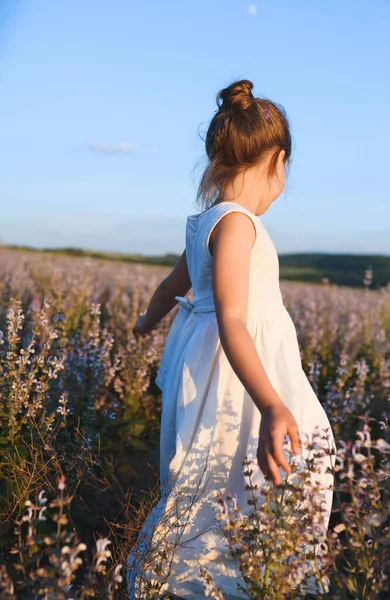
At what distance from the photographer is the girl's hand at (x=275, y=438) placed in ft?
5.61

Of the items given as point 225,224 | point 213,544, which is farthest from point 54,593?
point 225,224

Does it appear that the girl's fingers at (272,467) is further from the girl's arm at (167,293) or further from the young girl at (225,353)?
the girl's arm at (167,293)

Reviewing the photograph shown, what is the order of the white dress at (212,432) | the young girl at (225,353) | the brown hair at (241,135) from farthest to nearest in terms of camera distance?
the brown hair at (241,135) < the white dress at (212,432) < the young girl at (225,353)

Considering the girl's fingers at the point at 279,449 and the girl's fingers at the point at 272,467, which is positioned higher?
the girl's fingers at the point at 279,449

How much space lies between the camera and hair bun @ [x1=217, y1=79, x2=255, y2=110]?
95.7 inches

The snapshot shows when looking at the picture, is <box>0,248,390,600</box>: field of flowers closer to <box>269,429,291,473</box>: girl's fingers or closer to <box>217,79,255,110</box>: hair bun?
<box>269,429,291,473</box>: girl's fingers

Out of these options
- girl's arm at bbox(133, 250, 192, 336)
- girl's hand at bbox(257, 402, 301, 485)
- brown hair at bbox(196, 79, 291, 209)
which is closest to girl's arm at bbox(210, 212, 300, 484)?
girl's hand at bbox(257, 402, 301, 485)

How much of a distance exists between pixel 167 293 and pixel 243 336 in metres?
1.08

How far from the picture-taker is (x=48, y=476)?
2.69 m

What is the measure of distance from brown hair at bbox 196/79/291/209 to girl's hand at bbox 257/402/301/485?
1048 mm

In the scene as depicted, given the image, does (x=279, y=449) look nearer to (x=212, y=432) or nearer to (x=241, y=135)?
(x=212, y=432)

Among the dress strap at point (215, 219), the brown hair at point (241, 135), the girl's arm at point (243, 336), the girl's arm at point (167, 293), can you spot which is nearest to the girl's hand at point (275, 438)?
the girl's arm at point (243, 336)

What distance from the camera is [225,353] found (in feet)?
6.46

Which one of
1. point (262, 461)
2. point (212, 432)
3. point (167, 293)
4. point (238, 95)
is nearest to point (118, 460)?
point (167, 293)
